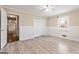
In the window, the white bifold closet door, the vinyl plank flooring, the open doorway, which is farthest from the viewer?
the white bifold closet door

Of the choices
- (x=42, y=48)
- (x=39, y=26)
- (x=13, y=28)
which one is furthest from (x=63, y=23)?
(x=42, y=48)

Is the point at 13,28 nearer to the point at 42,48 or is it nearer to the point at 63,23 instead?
the point at 42,48

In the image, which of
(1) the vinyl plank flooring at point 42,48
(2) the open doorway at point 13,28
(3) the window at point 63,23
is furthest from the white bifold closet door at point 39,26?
(1) the vinyl plank flooring at point 42,48

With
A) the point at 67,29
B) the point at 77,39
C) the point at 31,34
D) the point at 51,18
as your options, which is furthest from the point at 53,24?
the point at 77,39

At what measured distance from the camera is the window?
8007 mm

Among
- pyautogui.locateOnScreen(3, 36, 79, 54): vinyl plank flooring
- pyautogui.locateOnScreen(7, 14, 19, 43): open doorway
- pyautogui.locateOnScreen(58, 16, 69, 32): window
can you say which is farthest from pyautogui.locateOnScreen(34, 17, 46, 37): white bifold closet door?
pyautogui.locateOnScreen(3, 36, 79, 54): vinyl plank flooring

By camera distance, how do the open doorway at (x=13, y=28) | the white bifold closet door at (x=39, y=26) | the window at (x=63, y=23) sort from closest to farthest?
the open doorway at (x=13, y=28) → the window at (x=63, y=23) → the white bifold closet door at (x=39, y=26)

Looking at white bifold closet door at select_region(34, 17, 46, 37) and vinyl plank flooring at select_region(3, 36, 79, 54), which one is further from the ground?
white bifold closet door at select_region(34, 17, 46, 37)

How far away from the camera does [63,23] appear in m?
8.60

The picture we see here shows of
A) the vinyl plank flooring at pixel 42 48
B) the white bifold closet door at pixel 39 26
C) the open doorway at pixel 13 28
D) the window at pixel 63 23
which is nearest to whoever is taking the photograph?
the vinyl plank flooring at pixel 42 48

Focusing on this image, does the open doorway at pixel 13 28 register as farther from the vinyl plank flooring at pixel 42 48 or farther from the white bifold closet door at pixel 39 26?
the white bifold closet door at pixel 39 26

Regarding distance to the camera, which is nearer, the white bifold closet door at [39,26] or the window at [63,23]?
the window at [63,23]

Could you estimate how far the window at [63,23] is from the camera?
801 centimetres

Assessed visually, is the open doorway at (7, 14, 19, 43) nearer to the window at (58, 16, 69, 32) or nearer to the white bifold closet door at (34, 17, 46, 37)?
the white bifold closet door at (34, 17, 46, 37)
